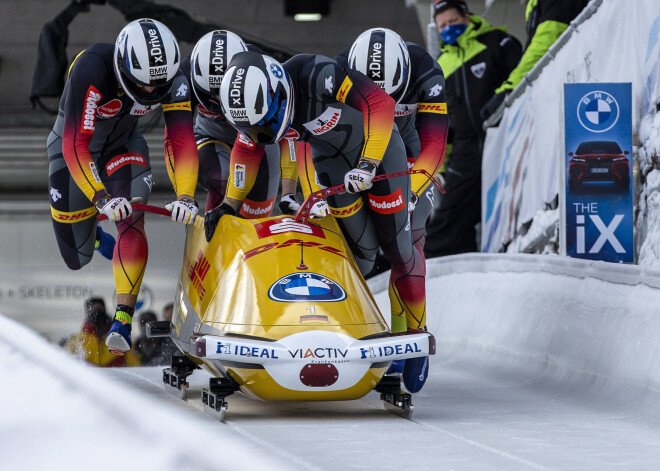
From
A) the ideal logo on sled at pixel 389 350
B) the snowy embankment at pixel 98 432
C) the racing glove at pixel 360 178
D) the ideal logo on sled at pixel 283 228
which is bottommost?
the ideal logo on sled at pixel 389 350

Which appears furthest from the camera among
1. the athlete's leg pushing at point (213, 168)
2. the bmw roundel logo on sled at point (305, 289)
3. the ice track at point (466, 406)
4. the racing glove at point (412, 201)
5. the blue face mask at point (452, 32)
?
the blue face mask at point (452, 32)

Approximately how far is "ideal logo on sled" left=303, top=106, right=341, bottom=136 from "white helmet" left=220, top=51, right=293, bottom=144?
21 centimetres

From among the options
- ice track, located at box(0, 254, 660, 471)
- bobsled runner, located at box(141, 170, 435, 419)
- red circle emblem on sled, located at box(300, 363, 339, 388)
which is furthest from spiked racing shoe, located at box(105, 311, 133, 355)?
red circle emblem on sled, located at box(300, 363, 339, 388)

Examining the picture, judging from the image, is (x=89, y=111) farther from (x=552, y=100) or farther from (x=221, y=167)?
(x=552, y=100)

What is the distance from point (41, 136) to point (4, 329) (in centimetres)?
1001

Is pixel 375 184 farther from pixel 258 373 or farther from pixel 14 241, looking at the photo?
pixel 14 241

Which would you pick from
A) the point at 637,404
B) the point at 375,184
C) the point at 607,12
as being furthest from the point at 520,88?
the point at 637,404

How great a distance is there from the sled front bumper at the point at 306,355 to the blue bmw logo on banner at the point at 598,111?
5.94 ft

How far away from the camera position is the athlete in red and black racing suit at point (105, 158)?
381cm

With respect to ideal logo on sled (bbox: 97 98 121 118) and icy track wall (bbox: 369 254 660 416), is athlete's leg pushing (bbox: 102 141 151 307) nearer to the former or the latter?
ideal logo on sled (bbox: 97 98 121 118)

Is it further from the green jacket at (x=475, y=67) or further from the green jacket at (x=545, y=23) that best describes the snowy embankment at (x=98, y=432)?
the green jacket at (x=475, y=67)

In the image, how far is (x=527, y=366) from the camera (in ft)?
14.1

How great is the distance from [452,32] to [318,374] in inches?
190

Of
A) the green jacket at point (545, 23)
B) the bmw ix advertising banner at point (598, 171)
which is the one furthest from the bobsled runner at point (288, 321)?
the green jacket at point (545, 23)
